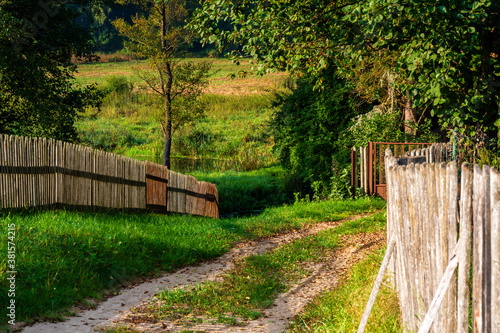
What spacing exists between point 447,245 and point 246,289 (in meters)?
4.21

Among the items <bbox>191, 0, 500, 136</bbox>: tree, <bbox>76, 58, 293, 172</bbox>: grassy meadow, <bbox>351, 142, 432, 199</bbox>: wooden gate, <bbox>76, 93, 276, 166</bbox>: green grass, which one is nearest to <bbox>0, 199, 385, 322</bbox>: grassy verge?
<bbox>191, 0, 500, 136</bbox>: tree

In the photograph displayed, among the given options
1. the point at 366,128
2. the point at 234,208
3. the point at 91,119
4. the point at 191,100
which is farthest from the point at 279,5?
the point at 91,119

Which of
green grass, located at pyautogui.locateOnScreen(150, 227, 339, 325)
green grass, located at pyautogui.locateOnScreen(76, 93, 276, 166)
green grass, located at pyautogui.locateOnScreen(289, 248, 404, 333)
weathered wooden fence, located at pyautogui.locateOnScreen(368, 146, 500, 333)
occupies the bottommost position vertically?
green grass, located at pyautogui.locateOnScreen(150, 227, 339, 325)

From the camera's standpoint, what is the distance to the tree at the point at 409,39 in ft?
23.2

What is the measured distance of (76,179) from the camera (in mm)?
9438

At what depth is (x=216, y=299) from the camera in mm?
A: 6477

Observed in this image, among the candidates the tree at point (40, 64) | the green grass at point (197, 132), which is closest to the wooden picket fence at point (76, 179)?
the tree at point (40, 64)

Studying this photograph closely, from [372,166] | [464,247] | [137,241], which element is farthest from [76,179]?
[372,166]

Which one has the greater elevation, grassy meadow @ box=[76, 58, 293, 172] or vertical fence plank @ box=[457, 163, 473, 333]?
grassy meadow @ box=[76, 58, 293, 172]

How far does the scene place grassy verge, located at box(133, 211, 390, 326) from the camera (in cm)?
593

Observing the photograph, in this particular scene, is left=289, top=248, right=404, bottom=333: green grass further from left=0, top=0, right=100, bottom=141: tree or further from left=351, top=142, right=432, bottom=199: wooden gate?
left=0, top=0, right=100, bottom=141: tree

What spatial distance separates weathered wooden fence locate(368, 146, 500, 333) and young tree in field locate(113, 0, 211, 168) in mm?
18392

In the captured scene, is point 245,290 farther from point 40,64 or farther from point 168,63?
point 168,63

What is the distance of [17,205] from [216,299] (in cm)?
443
